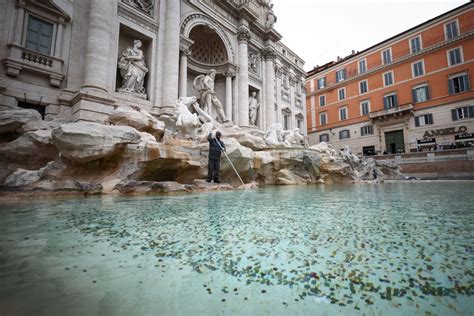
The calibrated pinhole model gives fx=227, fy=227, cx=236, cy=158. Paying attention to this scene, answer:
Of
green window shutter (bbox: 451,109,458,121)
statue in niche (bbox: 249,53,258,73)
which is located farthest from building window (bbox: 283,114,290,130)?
green window shutter (bbox: 451,109,458,121)

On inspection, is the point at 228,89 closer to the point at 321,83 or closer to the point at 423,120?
the point at 423,120

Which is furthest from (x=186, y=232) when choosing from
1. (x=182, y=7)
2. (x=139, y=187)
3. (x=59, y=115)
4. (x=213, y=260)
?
(x=182, y=7)

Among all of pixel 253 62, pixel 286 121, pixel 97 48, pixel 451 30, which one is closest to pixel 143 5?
pixel 97 48

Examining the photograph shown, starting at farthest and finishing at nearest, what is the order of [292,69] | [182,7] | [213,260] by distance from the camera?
1. [292,69]
2. [182,7]
3. [213,260]

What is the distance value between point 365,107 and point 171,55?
64.6 ft

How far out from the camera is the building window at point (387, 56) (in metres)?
21.1

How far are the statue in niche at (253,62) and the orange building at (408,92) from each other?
39.9 feet

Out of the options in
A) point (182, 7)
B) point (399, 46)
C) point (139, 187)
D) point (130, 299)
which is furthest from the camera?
point (399, 46)

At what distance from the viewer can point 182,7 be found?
38.6ft

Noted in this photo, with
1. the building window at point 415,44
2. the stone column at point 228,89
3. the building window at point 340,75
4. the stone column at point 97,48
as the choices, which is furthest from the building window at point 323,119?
the stone column at point 97,48

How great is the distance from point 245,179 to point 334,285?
220 inches

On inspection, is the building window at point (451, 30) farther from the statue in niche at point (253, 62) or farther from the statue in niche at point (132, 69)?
the statue in niche at point (132, 69)

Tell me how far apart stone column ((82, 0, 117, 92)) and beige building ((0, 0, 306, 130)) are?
31 mm

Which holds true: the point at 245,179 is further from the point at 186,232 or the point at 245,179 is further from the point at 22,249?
the point at 22,249
